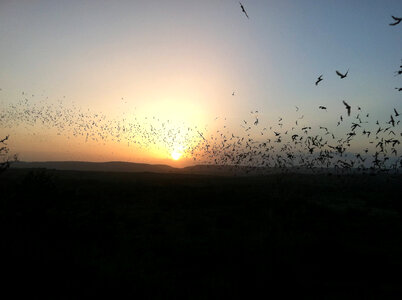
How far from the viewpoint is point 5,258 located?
10820 mm

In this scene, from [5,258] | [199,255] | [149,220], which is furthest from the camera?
[149,220]

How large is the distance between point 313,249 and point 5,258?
14045 mm

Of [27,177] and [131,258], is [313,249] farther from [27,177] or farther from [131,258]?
[27,177]

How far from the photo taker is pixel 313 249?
1605cm

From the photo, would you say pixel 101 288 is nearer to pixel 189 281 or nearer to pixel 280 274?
pixel 189 281

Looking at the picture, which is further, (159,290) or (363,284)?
(363,284)

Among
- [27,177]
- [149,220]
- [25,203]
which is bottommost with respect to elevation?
[149,220]

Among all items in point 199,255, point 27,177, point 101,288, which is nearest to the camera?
point 101,288

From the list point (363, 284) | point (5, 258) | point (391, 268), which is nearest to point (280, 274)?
point (363, 284)

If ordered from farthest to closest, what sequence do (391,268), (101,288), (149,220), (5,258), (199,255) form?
(149,220)
(199,255)
(391,268)
(5,258)
(101,288)

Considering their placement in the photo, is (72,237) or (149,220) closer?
(72,237)

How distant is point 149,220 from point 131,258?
37.6ft

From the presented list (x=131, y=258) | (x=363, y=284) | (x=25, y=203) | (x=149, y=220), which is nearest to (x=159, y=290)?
(x=131, y=258)

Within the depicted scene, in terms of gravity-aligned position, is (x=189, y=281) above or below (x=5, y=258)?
below
